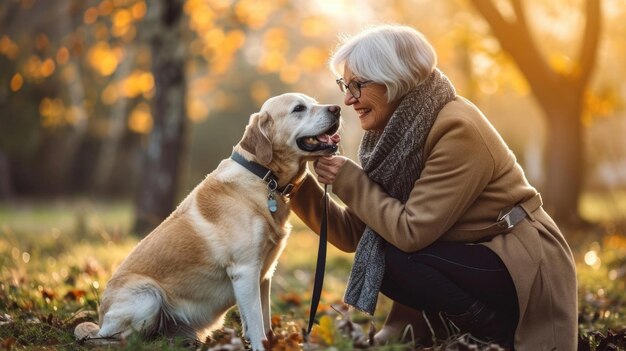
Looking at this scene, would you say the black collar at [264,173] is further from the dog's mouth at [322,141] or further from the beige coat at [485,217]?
the beige coat at [485,217]

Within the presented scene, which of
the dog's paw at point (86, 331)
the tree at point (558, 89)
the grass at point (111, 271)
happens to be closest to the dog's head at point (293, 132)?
the grass at point (111, 271)

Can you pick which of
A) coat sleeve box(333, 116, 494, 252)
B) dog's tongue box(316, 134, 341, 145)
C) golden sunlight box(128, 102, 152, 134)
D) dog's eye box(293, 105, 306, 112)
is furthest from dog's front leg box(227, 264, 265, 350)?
golden sunlight box(128, 102, 152, 134)

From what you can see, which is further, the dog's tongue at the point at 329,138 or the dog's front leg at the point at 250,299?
the dog's tongue at the point at 329,138

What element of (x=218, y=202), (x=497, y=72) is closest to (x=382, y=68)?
(x=218, y=202)

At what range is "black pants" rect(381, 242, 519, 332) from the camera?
365cm

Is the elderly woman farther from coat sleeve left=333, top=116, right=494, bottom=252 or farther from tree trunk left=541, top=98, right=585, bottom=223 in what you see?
tree trunk left=541, top=98, right=585, bottom=223

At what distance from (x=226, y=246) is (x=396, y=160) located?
0.98 metres

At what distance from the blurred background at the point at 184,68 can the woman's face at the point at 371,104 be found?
0.64 metres

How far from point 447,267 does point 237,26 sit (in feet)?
31.6

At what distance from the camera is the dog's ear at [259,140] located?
12.7 ft

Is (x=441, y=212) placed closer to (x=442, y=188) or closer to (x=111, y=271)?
(x=442, y=188)

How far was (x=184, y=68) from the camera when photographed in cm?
949

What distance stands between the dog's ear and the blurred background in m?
0.91

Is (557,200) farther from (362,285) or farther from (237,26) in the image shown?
(362,285)
